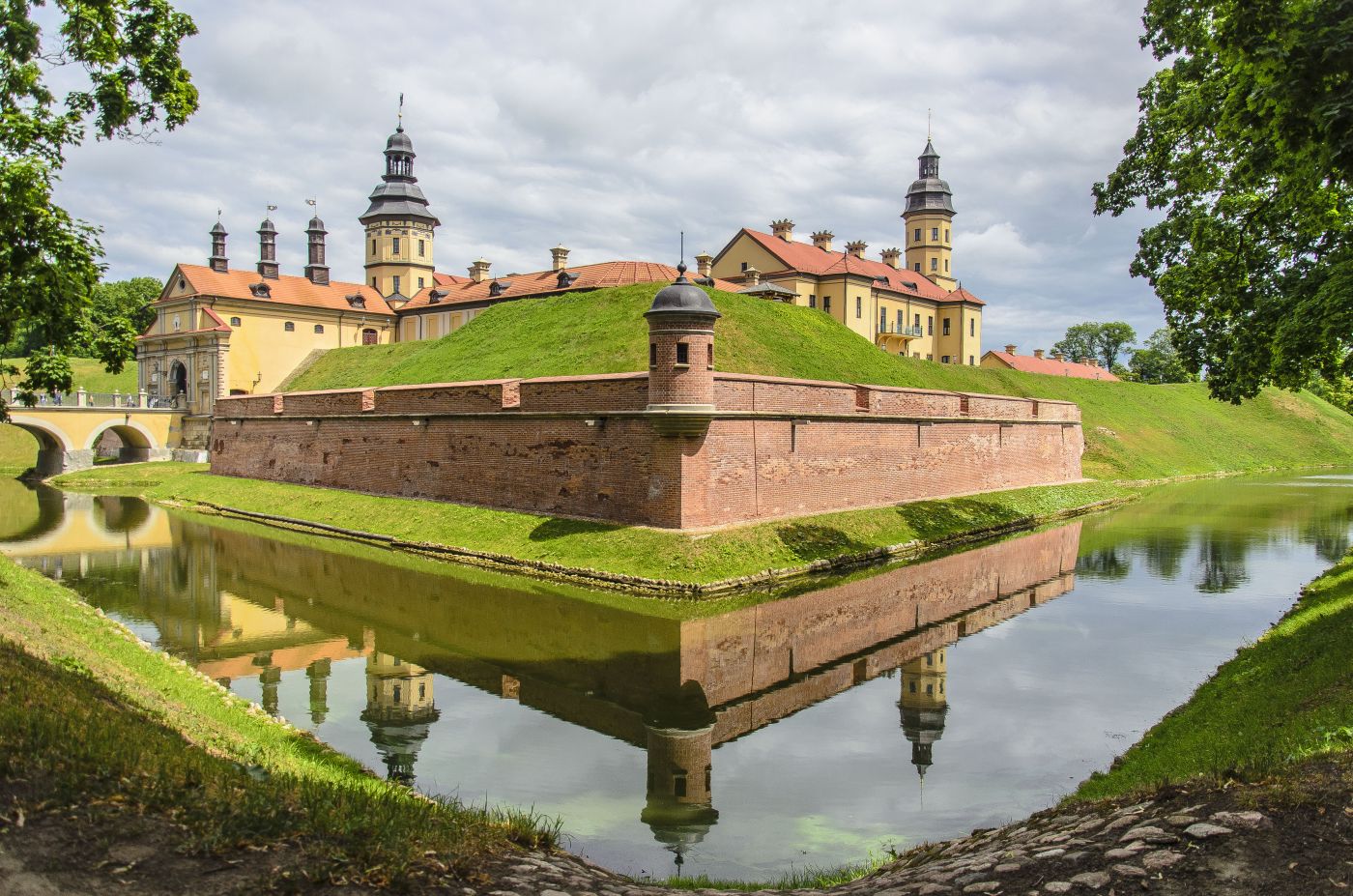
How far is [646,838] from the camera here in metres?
7.27

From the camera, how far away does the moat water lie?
7.92m

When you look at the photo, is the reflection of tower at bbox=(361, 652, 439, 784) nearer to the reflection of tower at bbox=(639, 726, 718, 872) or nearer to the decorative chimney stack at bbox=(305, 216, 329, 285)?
the reflection of tower at bbox=(639, 726, 718, 872)

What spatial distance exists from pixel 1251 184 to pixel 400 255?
2306 inches

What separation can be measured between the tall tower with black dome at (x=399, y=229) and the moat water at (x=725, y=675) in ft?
141

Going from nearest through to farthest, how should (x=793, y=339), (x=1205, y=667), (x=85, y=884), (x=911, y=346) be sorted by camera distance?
(x=85, y=884) < (x=1205, y=667) < (x=793, y=339) < (x=911, y=346)

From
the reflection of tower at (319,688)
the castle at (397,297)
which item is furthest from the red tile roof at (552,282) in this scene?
the reflection of tower at (319,688)

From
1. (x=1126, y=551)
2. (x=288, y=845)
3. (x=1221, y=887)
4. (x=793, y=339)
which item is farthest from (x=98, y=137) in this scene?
(x=793, y=339)

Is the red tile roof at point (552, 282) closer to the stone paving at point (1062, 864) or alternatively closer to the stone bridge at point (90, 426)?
the stone bridge at point (90, 426)

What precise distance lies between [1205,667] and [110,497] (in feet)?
119

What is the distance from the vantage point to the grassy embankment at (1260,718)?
5.68m

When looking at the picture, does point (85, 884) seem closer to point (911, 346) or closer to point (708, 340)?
point (708, 340)

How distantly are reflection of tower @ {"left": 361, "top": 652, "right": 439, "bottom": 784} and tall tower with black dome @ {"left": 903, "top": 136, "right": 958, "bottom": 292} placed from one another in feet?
209

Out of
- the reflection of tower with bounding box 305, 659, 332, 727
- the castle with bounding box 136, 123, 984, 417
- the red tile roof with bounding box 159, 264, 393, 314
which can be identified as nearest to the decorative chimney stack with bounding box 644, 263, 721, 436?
the reflection of tower with bounding box 305, 659, 332, 727

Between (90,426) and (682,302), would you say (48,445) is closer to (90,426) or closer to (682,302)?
(90,426)
